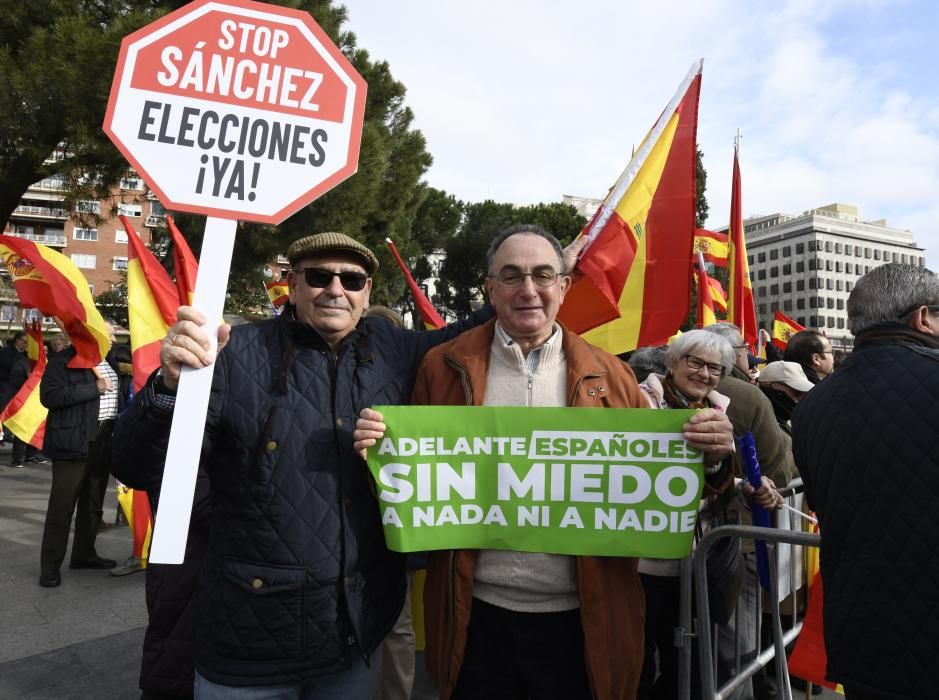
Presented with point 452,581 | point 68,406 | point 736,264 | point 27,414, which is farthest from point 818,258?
point 452,581

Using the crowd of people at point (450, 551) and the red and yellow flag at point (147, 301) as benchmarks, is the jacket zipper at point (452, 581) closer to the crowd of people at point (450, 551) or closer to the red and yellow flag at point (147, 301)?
the crowd of people at point (450, 551)

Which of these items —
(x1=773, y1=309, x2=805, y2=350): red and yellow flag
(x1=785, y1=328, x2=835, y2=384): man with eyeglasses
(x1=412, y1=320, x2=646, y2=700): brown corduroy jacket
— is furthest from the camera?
(x1=773, y1=309, x2=805, y2=350): red and yellow flag

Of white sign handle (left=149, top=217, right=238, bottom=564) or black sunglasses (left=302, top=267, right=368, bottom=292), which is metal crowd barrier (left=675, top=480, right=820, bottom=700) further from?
white sign handle (left=149, top=217, right=238, bottom=564)

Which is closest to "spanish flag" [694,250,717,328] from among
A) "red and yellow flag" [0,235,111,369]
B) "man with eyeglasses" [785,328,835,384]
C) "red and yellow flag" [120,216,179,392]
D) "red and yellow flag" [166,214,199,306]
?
"man with eyeglasses" [785,328,835,384]

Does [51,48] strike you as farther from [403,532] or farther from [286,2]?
[403,532]

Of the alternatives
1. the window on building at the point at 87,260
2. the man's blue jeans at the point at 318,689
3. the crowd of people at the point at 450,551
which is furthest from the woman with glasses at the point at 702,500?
the window on building at the point at 87,260

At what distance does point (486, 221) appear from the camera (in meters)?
39.7

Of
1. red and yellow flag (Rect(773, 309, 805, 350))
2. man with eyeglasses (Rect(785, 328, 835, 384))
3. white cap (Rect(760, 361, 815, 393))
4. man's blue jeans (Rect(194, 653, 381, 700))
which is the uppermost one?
red and yellow flag (Rect(773, 309, 805, 350))

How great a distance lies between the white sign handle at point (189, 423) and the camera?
1407mm

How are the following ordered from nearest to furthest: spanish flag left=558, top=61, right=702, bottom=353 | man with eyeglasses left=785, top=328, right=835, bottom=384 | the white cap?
1. spanish flag left=558, top=61, right=702, bottom=353
2. the white cap
3. man with eyeglasses left=785, top=328, right=835, bottom=384

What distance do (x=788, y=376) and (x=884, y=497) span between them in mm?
2619

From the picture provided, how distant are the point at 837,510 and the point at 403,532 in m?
1.20

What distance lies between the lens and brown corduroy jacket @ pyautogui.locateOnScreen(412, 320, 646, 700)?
1798 mm

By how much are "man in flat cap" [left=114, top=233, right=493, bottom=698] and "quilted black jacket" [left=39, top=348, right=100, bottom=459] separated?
4193 millimetres
